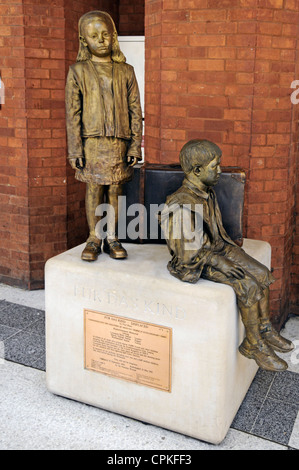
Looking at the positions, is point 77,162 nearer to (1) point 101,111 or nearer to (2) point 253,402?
(1) point 101,111

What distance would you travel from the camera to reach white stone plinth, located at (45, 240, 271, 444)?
9.78 feet

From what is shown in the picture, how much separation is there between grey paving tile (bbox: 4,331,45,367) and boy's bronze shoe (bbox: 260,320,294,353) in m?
1.78

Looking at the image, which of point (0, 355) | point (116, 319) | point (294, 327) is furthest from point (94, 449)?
point (294, 327)

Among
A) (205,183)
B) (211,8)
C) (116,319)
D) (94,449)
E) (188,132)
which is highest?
(211,8)

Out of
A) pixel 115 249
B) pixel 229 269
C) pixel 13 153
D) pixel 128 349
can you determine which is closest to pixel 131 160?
pixel 115 249

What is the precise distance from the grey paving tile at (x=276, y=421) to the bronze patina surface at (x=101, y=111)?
1479mm

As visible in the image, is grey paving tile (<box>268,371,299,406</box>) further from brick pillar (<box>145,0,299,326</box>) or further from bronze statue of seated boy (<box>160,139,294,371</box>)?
brick pillar (<box>145,0,299,326</box>)

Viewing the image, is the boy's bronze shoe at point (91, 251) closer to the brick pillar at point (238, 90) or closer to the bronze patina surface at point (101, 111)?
the bronze patina surface at point (101, 111)

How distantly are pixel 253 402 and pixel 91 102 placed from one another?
2219 mm

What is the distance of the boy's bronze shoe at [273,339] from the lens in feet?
10.5

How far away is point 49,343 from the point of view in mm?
3502

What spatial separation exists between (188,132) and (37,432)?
2621mm

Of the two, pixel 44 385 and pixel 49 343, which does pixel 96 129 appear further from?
pixel 44 385

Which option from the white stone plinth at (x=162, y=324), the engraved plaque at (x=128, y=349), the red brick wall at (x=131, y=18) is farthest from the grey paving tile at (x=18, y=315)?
the red brick wall at (x=131, y=18)
